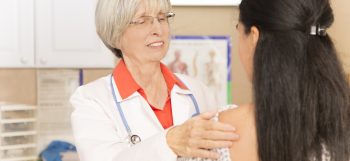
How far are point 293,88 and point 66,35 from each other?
203 cm

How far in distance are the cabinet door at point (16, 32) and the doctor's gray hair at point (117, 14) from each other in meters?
1.25

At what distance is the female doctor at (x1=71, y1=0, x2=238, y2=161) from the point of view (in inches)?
56.2

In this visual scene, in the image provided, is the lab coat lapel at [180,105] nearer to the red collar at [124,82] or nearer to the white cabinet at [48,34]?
the red collar at [124,82]

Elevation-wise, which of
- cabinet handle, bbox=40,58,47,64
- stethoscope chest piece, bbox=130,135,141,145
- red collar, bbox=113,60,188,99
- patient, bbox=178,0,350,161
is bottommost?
cabinet handle, bbox=40,58,47,64

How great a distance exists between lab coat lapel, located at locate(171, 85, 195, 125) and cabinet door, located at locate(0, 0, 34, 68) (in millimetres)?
1338

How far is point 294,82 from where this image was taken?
0.95 metres

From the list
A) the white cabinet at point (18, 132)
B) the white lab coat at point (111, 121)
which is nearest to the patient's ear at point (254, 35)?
the white lab coat at point (111, 121)

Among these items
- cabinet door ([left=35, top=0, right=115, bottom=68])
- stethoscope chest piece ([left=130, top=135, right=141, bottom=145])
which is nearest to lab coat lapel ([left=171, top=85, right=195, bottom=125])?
stethoscope chest piece ([left=130, top=135, right=141, bottom=145])

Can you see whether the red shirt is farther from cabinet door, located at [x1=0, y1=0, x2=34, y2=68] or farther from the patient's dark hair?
cabinet door, located at [x1=0, y1=0, x2=34, y2=68]

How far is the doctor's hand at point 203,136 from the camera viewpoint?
3.28 feet

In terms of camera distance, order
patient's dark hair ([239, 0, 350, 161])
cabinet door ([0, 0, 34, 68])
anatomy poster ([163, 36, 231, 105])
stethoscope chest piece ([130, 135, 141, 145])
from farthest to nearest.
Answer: anatomy poster ([163, 36, 231, 105]) < cabinet door ([0, 0, 34, 68]) < stethoscope chest piece ([130, 135, 141, 145]) < patient's dark hair ([239, 0, 350, 161])

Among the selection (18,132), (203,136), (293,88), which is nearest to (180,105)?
(203,136)

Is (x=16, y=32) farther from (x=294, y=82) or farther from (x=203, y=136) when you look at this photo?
(x=294, y=82)

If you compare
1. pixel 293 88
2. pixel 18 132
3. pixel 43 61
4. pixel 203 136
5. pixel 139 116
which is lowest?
pixel 18 132
